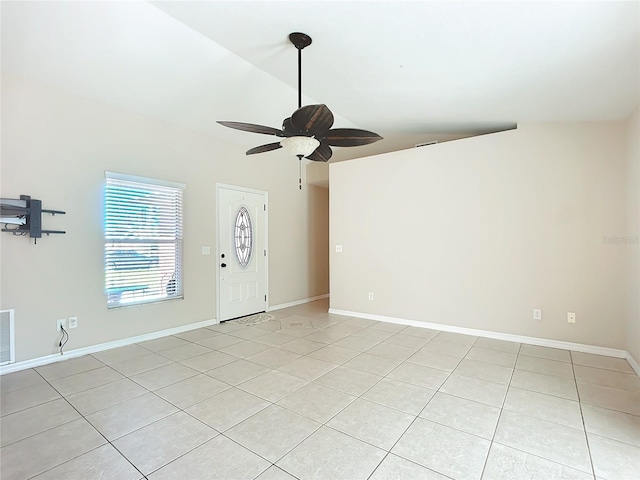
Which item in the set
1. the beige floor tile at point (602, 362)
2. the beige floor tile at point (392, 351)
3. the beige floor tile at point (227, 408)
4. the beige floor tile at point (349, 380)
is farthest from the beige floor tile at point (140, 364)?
the beige floor tile at point (602, 362)

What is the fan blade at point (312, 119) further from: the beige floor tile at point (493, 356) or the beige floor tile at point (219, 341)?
the beige floor tile at point (493, 356)

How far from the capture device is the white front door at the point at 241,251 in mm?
5004

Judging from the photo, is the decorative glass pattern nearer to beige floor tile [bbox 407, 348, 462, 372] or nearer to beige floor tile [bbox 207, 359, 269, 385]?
beige floor tile [bbox 207, 359, 269, 385]

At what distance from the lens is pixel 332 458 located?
186cm

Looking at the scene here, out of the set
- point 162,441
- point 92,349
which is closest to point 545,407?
point 162,441

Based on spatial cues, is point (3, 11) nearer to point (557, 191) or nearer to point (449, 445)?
point (449, 445)

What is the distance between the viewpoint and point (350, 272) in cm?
544

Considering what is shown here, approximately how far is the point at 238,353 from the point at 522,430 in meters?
2.77

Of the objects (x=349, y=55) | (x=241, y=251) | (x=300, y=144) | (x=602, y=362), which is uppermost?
(x=349, y=55)

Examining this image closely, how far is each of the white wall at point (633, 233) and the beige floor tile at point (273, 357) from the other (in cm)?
348

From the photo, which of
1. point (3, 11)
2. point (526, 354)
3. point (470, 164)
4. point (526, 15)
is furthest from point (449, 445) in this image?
point (3, 11)

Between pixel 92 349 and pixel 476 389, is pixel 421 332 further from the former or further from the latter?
pixel 92 349

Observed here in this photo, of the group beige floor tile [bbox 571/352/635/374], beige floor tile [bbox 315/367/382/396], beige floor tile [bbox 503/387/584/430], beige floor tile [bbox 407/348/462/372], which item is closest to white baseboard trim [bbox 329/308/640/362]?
beige floor tile [bbox 571/352/635/374]

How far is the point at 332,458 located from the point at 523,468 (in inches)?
42.6
